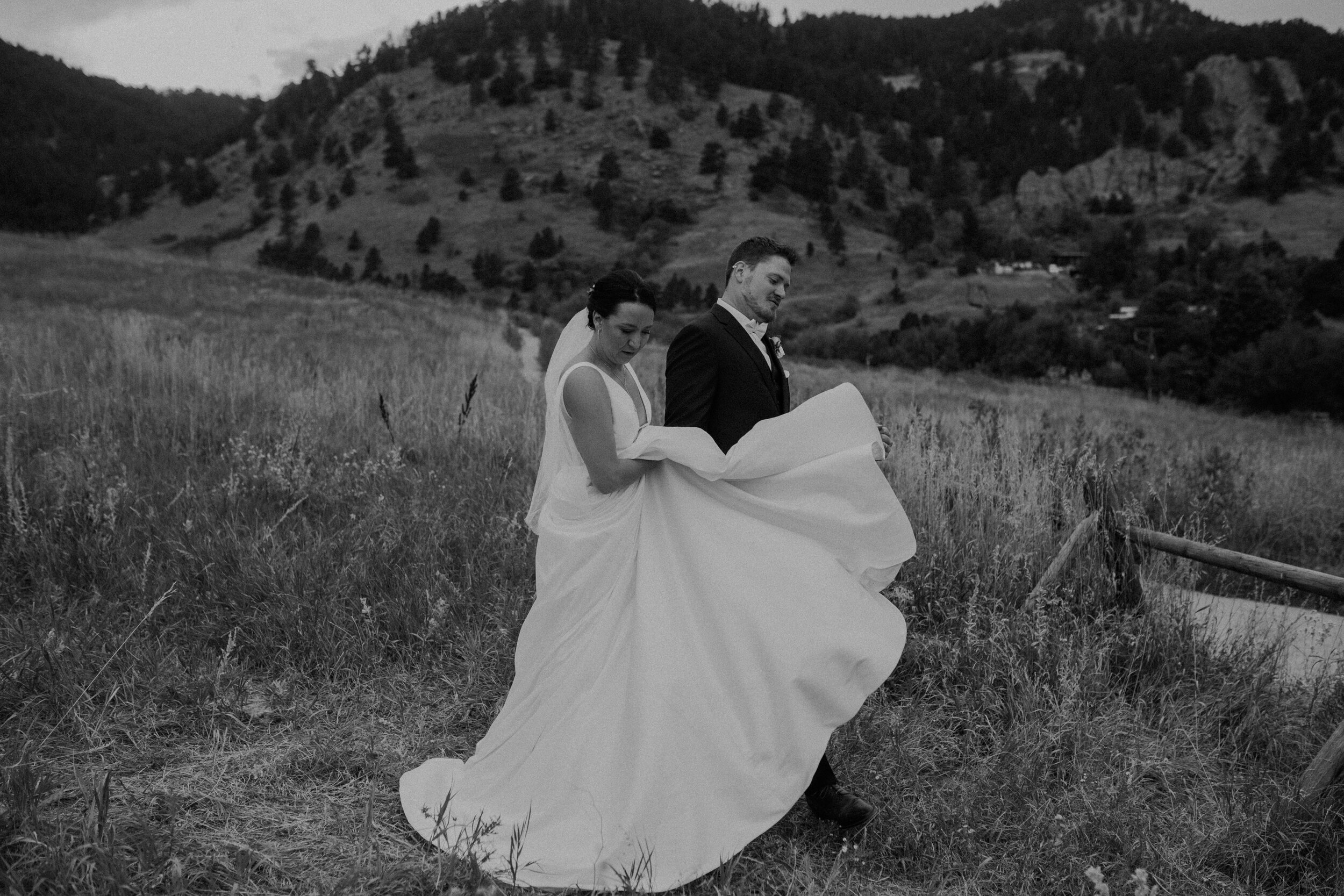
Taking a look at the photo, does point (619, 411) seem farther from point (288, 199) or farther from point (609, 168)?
point (609, 168)

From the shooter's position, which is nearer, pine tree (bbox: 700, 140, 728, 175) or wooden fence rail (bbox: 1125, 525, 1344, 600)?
wooden fence rail (bbox: 1125, 525, 1344, 600)

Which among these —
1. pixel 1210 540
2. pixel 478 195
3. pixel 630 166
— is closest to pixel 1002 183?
pixel 630 166

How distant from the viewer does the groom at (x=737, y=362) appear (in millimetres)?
3057

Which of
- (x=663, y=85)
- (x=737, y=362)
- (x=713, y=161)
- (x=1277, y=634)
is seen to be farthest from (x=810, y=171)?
(x=737, y=362)

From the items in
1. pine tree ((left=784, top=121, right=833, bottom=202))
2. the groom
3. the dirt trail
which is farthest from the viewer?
pine tree ((left=784, top=121, right=833, bottom=202))

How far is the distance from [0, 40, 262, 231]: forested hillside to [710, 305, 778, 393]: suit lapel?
103 meters

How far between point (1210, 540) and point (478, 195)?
292 feet

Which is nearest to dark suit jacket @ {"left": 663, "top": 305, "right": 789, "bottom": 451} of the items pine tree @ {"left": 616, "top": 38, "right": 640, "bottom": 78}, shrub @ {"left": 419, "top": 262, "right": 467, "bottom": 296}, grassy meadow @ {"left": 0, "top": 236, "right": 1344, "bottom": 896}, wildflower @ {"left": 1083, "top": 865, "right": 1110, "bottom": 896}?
grassy meadow @ {"left": 0, "top": 236, "right": 1344, "bottom": 896}

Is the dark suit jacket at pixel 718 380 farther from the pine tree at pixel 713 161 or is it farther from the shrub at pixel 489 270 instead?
the pine tree at pixel 713 161

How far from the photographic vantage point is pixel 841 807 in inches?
115

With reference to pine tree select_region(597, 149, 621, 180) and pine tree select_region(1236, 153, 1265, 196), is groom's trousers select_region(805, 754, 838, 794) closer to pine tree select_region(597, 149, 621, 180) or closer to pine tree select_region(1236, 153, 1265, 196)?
pine tree select_region(597, 149, 621, 180)

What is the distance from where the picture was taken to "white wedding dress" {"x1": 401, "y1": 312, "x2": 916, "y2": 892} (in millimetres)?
2631

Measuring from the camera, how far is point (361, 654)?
13.4 ft

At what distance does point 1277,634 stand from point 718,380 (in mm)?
3474
